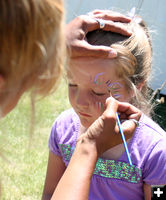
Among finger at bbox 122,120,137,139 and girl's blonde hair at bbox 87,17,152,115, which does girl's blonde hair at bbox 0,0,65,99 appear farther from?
girl's blonde hair at bbox 87,17,152,115

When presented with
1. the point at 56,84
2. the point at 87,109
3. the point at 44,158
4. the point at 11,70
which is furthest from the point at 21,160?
the point at 11,70

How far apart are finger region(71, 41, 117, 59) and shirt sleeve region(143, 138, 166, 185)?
0.49m

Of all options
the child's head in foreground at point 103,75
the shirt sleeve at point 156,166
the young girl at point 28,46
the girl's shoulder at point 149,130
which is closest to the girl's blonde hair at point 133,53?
the child's head in foreground at point 103,75

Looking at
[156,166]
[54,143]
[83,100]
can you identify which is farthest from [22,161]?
[156,166]

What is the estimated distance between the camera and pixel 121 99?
1714 millimetres

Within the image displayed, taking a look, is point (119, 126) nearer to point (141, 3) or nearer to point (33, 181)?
point (33, 181)

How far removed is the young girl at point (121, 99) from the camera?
1.63 metres

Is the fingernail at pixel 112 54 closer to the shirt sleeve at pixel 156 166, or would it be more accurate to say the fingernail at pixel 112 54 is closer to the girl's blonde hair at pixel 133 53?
the girl's blonde hair at pixel 133 53

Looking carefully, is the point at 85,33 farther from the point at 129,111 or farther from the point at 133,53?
the point at 129,111

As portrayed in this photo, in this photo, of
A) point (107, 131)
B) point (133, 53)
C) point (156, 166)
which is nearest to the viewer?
point (107, 131)

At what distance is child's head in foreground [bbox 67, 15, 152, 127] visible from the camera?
1635 mm

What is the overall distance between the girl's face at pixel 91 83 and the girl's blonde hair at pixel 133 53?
0.17 ft

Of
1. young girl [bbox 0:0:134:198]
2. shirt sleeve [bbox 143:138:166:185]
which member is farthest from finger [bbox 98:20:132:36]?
young girl [bbox 0:0:134:198]

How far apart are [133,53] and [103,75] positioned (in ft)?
0.67
